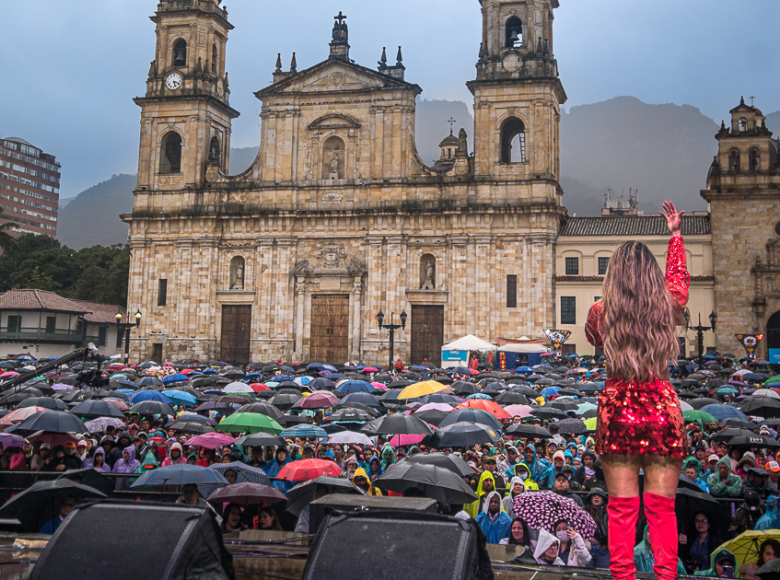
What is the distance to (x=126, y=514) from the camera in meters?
4.88

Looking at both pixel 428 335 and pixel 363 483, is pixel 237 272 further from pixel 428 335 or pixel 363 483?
pixel 363 483

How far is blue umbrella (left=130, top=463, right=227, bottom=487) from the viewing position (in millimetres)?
9656

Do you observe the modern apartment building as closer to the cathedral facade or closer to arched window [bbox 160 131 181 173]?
arched window [bbox 160 131 181 173]

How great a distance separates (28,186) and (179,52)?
8709cm

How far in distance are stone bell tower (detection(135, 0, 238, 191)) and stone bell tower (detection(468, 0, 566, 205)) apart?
1592 cm

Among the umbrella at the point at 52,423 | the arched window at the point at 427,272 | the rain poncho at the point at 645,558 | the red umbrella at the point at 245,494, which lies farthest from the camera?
the arched window at the point at 427,272

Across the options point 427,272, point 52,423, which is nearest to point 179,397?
point 52,423

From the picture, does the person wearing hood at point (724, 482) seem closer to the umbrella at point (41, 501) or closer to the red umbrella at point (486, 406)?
the red umbrella at point (486, 406)

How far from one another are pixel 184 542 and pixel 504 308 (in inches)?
1518

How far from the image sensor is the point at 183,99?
157ft

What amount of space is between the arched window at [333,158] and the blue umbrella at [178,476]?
36.6 metres

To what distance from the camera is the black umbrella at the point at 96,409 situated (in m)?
15.3

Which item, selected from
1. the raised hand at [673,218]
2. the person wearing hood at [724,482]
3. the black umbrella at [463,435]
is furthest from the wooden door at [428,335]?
the raised hand at [673,218]

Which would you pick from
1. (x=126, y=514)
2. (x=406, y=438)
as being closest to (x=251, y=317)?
(x=406, y=438)
